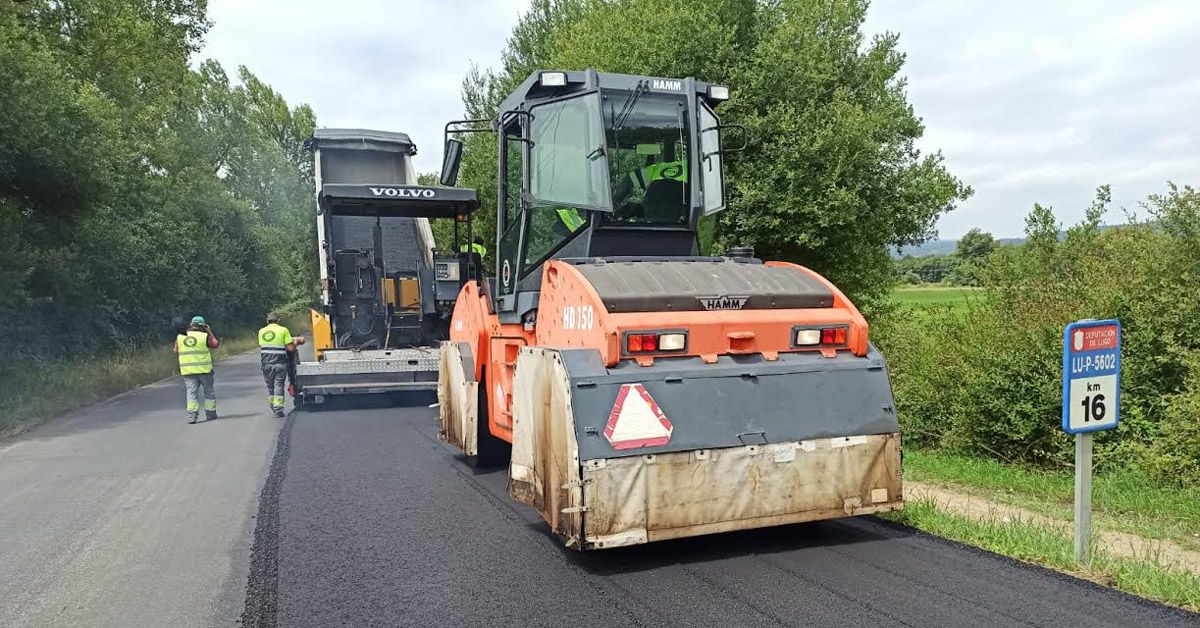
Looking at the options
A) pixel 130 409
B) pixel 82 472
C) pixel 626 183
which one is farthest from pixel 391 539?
pixel 130 409

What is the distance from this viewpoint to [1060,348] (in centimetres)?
747

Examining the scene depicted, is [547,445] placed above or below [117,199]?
below

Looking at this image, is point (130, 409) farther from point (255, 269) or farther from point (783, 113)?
point (255, 269)

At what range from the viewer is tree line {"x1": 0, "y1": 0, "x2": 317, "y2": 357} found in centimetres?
1351

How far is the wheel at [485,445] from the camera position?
7.41 m

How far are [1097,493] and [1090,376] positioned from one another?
2.17m

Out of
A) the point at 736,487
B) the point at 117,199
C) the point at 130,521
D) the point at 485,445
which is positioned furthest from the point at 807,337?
the point at 117,199

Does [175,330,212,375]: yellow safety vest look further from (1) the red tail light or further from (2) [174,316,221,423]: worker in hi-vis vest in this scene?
(1) the red tail light

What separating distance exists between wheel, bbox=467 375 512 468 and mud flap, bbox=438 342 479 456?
2.9 inches

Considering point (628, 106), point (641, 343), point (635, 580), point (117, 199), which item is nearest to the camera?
point (635, 580)

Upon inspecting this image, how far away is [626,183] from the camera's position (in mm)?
6074

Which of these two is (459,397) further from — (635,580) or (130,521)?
(635,580)

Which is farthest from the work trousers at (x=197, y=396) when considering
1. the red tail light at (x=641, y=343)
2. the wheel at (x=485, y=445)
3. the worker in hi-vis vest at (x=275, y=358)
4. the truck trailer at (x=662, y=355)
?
the red tail light at (x=641, y=343)

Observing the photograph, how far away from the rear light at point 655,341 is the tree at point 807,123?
8.55 m
